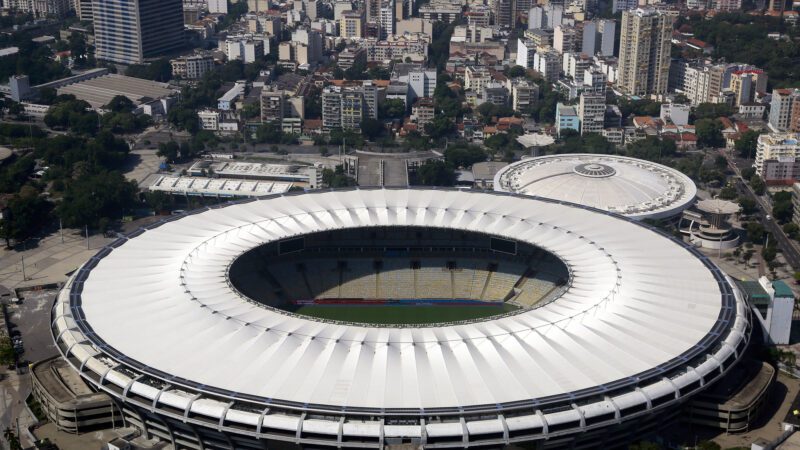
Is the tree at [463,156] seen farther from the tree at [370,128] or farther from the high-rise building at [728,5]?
the high-rise building at [728,5]

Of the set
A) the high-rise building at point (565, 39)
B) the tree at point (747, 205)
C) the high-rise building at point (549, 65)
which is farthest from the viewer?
the high-rise building at point (565, 39)

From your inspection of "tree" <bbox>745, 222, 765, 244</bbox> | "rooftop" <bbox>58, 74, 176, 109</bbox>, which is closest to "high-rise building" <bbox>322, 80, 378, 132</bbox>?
"rooftop" <bbox>58, 74, 176, 109</bbox>

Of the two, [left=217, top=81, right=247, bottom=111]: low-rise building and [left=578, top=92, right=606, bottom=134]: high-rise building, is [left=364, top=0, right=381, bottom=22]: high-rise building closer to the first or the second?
[left=217, top=81, right=247, bottom=111]: low-rise building

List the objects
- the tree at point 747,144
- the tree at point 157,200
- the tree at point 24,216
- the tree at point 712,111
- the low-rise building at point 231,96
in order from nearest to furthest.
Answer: the tree at point 24,216
the tree at point 157,200
the tree at point 747,144
the tree at point 712,111
the low-rise building at point 231,96

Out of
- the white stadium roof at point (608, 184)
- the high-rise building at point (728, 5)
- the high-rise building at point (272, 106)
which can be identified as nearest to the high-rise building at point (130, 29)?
the high-rise building at point (272, 106)

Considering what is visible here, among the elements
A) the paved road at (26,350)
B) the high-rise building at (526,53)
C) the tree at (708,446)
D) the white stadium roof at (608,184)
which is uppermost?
the high-rise building at (526,53)

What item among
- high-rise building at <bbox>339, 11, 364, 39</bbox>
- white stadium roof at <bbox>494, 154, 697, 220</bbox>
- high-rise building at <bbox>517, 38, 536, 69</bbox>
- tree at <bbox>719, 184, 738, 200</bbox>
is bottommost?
tree at <bbox>719, 184, 738, 200</bbox>

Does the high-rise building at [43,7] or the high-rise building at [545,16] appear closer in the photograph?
the high-rise building at [545,16]
